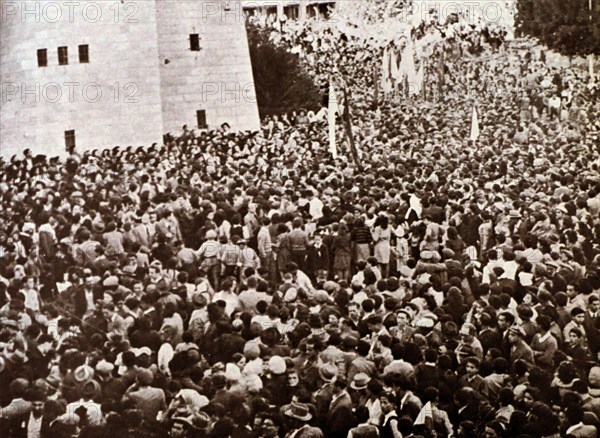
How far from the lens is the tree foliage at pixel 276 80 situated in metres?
8.32

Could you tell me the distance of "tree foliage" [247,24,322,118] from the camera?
27.3ft

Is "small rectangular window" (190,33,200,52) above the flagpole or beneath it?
above

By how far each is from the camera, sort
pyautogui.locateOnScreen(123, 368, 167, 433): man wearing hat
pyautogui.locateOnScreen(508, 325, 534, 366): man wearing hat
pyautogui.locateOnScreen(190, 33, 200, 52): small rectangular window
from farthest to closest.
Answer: pyautogui.locateOnScreen(190, 33, 200, 52): small rectangular window → pyautogui.locateOnScreen(508, 325, 534, 366): man wearing hat → pyautogui.locateOnScreen(123, 368, 167, 433): man wearing hat

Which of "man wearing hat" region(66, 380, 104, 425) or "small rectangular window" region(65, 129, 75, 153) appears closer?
"man wearing hat" region(66, 380, 104, 425)

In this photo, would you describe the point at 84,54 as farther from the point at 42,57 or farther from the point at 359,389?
the point at 359,389

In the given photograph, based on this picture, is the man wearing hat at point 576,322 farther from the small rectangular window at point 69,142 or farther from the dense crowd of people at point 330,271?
the small rectangular window at point 69,142

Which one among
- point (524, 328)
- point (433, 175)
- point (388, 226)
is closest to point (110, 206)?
point (388, 226)

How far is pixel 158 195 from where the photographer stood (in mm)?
8078

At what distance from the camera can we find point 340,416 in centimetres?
623

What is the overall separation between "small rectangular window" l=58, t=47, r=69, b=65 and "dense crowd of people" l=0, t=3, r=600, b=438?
3.26 ft

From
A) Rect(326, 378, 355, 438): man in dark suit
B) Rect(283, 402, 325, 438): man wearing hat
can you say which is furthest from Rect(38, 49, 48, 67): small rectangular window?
Rect(326, 378, 355, 438): man in dark suit

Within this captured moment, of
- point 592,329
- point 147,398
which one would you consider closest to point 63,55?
point 147,398

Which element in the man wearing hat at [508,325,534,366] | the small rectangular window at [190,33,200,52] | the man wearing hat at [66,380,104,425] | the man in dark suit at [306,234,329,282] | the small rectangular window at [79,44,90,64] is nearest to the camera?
the man wearing hat at [66,380,104,425]

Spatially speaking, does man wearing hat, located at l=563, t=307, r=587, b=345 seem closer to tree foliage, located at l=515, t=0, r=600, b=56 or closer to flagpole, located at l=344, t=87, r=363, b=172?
flagpole, located at l=344, t=87, r=363, b=172
